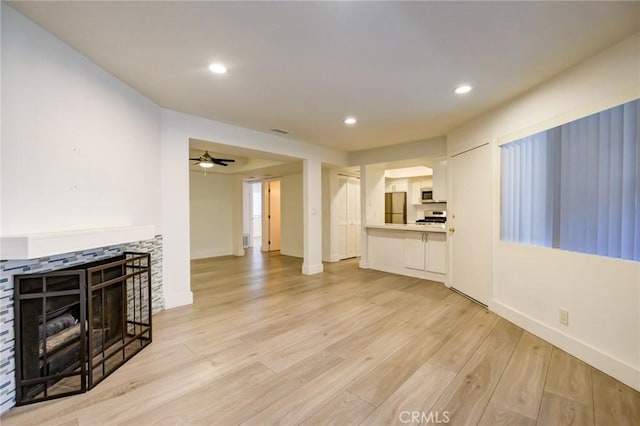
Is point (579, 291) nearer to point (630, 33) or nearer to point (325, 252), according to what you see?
point (630, 33)

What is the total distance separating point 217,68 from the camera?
2.41m

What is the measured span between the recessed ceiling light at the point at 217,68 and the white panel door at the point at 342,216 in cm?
450

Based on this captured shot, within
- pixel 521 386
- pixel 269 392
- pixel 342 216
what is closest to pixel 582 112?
pixel 521 386

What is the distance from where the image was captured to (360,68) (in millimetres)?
2404

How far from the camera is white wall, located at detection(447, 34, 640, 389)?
6.48 ft

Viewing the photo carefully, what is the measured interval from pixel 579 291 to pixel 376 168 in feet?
13.5

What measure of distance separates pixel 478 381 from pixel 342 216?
501 centimetres

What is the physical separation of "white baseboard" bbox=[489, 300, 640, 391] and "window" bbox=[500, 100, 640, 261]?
770 mm

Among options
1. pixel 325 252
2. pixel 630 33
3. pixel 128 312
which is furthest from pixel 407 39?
pixel 325 252

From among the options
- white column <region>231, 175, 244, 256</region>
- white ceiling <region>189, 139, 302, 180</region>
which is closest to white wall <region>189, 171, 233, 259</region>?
white column <region>231, 175, 244, 256</region>

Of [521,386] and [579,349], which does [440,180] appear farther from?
[521,386]

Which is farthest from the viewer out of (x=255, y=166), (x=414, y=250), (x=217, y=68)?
(x=255, y=166)

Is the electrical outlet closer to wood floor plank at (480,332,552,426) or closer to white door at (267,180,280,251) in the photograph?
wood floor plank at (480,332,552,426)

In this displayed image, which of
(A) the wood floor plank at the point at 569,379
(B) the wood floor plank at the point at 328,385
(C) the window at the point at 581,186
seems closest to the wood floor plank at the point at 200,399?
(B) the wood floor plank at the point at 328,385
